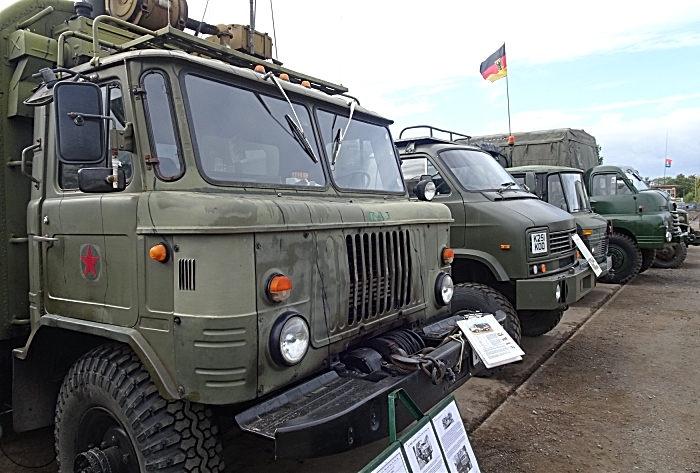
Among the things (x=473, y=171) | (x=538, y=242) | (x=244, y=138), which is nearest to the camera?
(x=244, y=138)

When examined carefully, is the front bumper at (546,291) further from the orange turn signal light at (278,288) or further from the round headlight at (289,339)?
the orange turn signal light at (278,288)

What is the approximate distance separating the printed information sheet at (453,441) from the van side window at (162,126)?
1.78 meters

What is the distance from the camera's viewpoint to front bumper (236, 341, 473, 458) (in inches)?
90.2

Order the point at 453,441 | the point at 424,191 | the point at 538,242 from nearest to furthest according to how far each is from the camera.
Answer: the point at 453,441, the point at 424,191, the point at 538,242

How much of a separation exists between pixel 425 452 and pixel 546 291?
133 inches

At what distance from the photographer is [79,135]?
2.65m

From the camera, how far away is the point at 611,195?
37.3 feet

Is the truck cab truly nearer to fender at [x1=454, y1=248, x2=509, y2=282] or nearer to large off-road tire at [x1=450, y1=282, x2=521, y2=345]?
fender at [x1=454, y1=248, x2=509, y2=282]

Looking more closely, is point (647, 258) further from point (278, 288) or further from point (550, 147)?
point (278, 288)

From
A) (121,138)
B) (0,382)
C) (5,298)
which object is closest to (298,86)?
(121,138)

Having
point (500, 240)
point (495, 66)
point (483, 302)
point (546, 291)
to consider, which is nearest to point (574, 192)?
point (495, 66)

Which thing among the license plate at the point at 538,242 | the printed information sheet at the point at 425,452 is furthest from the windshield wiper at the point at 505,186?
the printed information sheet at the point at 425,452

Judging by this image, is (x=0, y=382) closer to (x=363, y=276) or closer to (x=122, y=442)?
(x=122, y=442)

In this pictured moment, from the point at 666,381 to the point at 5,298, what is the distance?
5722 mm
